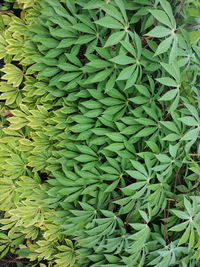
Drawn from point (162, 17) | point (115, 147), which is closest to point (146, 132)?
point (115, 147)

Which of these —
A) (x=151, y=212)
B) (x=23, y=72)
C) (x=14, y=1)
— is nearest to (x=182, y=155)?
(x=151, y=212)

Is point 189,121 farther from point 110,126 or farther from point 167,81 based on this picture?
point 110,126

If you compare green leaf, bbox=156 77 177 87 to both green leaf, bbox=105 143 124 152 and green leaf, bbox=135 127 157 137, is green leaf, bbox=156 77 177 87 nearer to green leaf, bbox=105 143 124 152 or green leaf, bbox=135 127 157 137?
green leaf, bbox=135 127 157 137

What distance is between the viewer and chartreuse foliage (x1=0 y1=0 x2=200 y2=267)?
1194 millimetres

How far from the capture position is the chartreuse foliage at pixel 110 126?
1.19 m

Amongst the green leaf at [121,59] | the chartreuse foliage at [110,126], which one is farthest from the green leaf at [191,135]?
the green leaf at [121,59]

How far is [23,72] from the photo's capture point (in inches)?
59.1

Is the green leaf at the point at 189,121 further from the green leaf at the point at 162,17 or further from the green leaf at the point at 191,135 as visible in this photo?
the green leaf at the point at 162,17

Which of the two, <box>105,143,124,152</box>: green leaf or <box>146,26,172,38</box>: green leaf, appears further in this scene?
<box>105,143,124,152</box>: green leaf

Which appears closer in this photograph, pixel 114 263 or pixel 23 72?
pixel 114 263

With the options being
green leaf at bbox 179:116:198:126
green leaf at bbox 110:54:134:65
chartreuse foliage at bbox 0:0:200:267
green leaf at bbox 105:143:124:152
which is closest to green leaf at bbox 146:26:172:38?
chartreuse foliage at bbox 0:0:200:267

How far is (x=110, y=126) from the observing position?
50.4 inches

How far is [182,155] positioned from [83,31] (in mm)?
650

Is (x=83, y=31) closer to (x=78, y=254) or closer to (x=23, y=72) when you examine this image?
(x=23, y=72)
